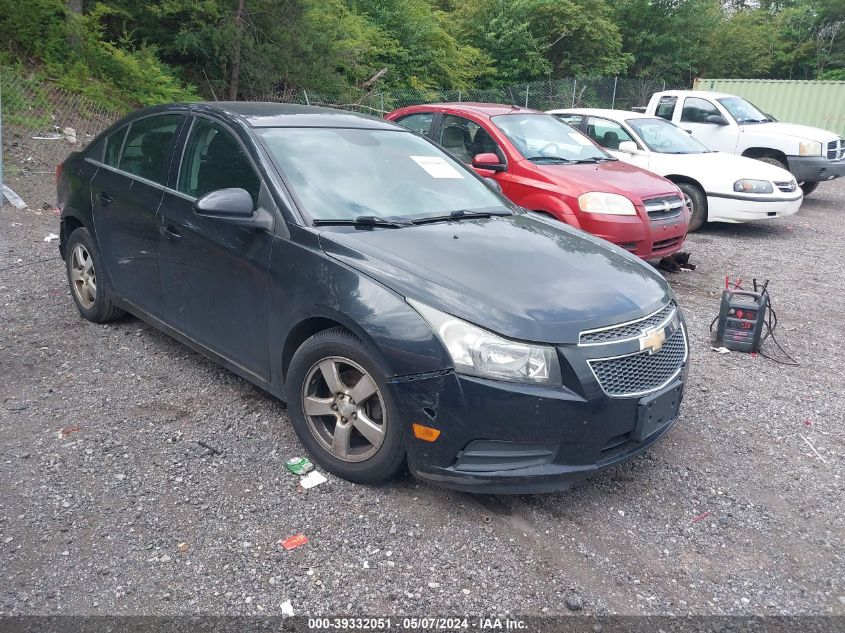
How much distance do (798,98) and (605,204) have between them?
15.8 meters

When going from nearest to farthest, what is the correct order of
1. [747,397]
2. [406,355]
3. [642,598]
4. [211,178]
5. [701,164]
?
[642,598]
[406,355]
[211,178]
[747,397]
[701,164]

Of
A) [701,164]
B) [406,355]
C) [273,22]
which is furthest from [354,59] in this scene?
[406,355]

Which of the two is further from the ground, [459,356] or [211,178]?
[211,178]

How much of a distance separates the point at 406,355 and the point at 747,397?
111 inches

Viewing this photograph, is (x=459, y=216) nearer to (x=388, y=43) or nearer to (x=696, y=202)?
(x=696, y=202)

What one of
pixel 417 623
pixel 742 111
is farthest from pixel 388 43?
pixel 417 623

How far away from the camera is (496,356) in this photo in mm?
2885

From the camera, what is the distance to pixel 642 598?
273cm

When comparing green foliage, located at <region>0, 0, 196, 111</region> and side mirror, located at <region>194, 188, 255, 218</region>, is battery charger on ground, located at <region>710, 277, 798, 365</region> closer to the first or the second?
side mirror, located at <region>194, 188, 255, 218</region>

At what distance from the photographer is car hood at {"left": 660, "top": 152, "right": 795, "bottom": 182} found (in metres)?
9.49

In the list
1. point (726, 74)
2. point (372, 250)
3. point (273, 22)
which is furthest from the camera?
point (726, 74)

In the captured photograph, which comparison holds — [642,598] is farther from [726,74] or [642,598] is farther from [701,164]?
[726,74]

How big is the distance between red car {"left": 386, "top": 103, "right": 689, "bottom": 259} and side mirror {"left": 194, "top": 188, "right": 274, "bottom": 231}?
3.87 metres

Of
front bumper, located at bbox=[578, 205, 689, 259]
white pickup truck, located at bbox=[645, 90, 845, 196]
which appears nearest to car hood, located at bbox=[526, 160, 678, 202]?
front bumper, located at bbox=[578, 205, 689, 259]
